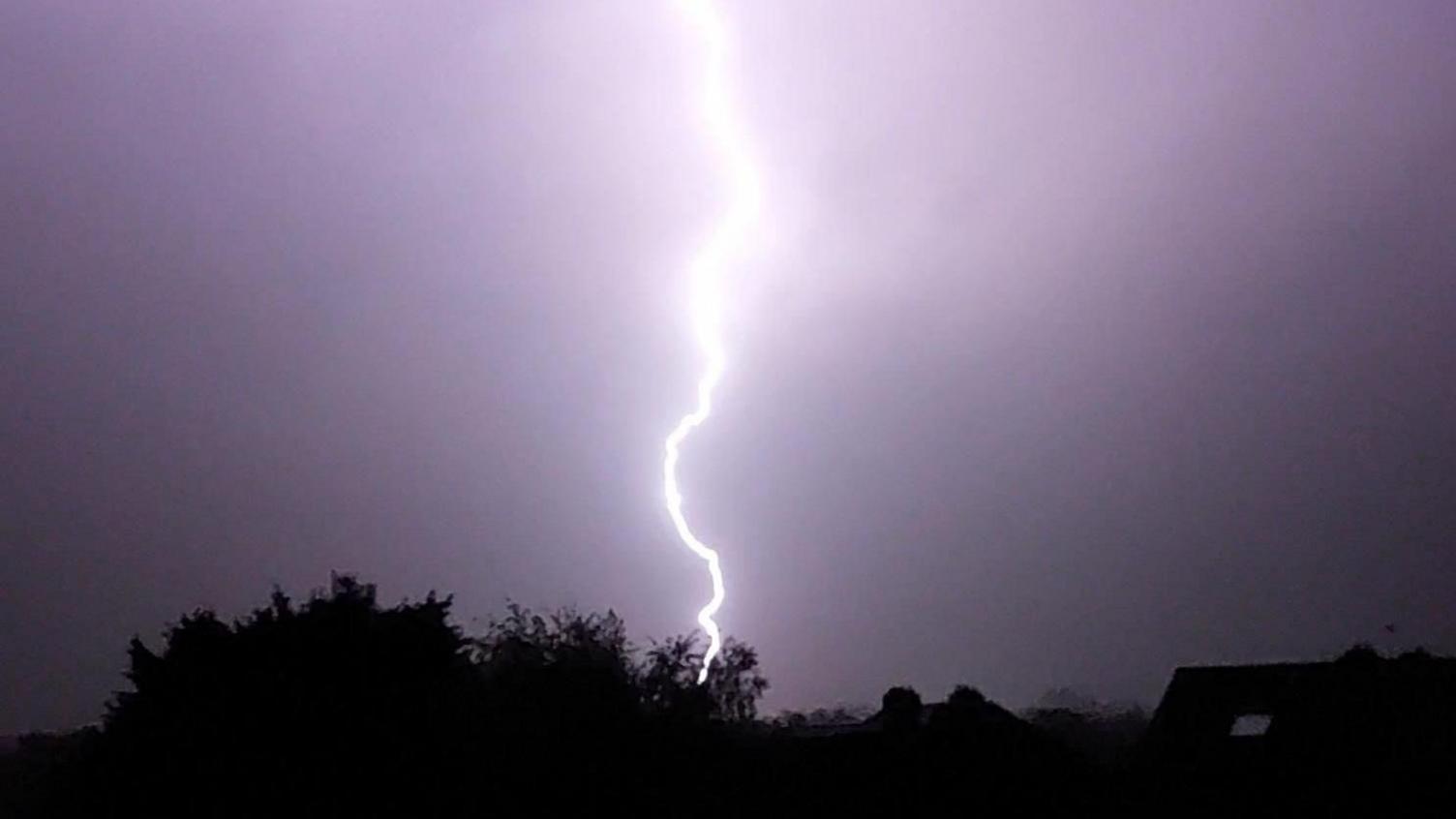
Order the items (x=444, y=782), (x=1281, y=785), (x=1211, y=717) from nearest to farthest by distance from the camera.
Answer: (x=444, y=782), (x=1281, y=785), (x=1211, y=717)

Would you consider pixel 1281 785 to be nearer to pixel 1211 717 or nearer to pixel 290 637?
pixel 1211 717

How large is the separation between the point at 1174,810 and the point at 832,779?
5285 mm

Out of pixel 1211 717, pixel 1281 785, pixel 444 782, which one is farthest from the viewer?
pixel 1211 717

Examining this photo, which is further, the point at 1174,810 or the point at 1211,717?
the point at 1211,717

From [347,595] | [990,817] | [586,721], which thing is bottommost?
[990,817]

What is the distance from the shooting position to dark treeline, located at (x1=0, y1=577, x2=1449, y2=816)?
886 inches

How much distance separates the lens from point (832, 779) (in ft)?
80.2

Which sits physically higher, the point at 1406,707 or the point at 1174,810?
the point at 1406,707

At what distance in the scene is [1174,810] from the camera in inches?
958

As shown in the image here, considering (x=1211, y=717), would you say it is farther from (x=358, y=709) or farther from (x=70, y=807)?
(x=70, y=807)

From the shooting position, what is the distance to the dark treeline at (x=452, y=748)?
22.5m

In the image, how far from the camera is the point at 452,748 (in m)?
23.1

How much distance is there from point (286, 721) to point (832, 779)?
8.26 metres

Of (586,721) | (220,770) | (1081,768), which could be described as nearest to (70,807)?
(220,770)
